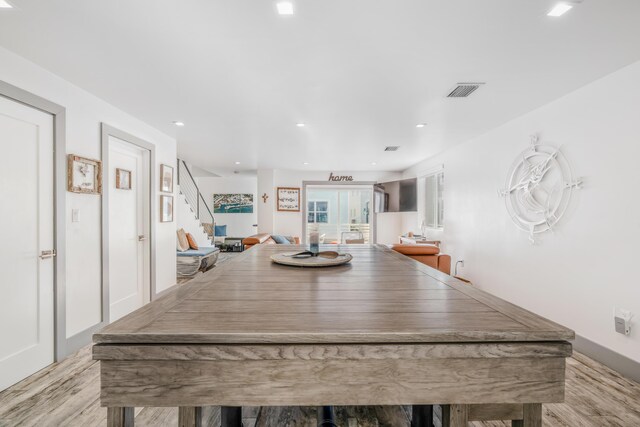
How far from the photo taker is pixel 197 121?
134 inches

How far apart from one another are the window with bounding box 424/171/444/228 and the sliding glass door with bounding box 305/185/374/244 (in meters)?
2.17

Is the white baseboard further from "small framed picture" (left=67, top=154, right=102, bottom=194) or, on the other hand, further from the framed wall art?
the framed wall art

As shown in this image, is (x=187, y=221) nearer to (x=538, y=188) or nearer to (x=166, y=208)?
(x=166, y=208)

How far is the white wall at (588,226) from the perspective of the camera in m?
2.11

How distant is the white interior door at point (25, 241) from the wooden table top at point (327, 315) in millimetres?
1793

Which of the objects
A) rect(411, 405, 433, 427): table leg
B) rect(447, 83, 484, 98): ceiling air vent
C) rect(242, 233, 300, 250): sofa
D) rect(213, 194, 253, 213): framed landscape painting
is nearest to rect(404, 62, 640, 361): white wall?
rect(447, 83, 484, 98): ceiling air vent

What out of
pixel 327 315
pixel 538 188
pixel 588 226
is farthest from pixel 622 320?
pixel 327 315

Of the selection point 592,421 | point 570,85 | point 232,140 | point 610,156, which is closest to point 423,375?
point 592,421

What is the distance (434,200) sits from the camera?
5707mm

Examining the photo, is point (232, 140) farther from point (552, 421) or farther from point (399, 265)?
point (552, 421)

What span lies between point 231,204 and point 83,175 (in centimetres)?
726

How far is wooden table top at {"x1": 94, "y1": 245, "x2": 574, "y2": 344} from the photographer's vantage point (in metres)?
0.67

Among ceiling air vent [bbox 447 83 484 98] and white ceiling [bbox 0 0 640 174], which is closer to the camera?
white ceiling [bbox 0 0 640 174]

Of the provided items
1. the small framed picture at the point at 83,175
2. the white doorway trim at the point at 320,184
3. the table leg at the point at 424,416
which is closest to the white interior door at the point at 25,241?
the small framed picture at the point at 83,175
